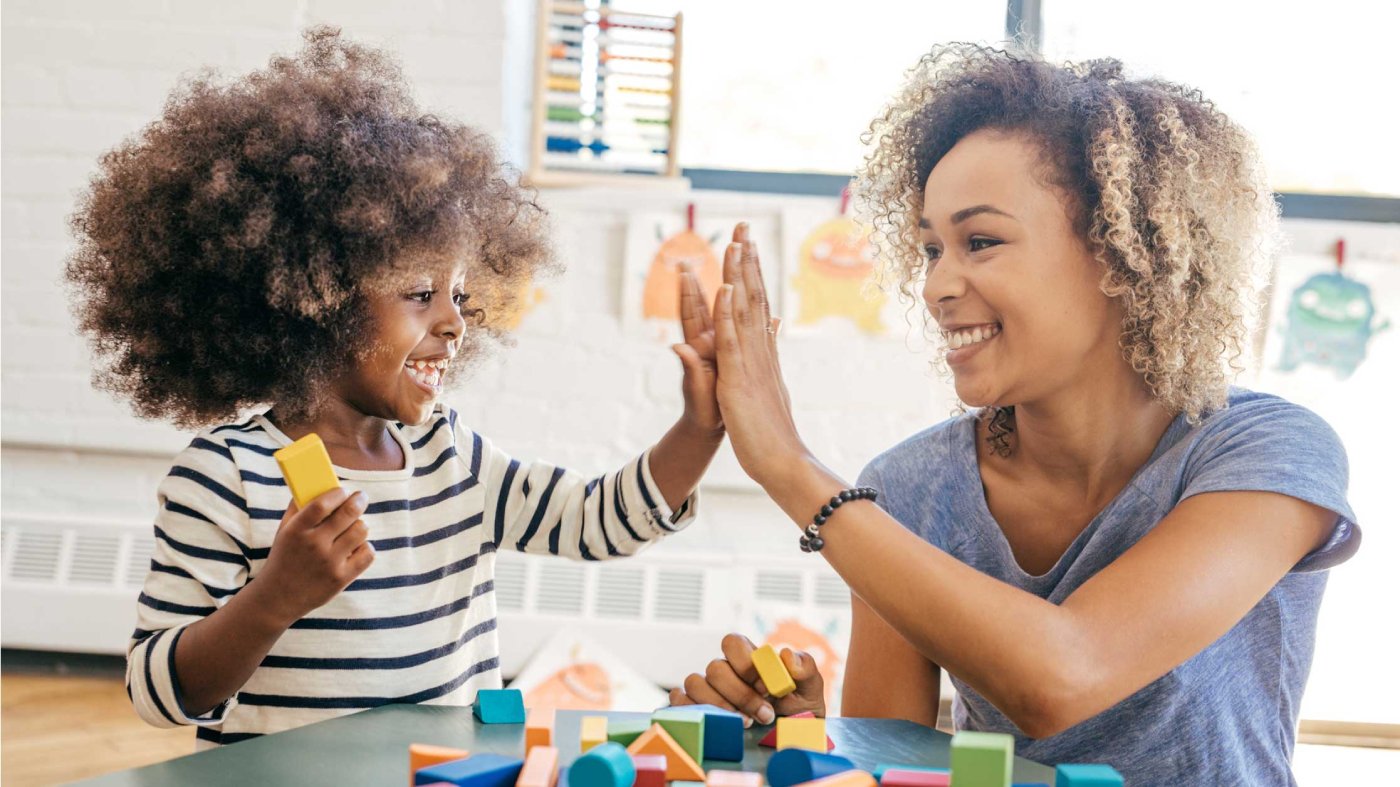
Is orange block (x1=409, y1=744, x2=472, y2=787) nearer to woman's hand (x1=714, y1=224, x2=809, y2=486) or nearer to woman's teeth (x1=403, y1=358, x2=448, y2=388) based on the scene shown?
woman's hand (x1=714, y1=224, x2=809, y2=486)

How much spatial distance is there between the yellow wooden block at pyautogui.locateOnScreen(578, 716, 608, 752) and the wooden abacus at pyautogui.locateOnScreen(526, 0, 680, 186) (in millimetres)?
1831

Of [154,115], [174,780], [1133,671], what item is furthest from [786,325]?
[174,780]

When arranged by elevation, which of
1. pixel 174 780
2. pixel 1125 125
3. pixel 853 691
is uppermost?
pixel 1125 125

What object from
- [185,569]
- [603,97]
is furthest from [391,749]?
[603,97]

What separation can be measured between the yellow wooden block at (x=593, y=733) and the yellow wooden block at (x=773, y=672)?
0.19 metres

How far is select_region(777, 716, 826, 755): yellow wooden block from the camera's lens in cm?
79

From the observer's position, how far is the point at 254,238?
1085mm

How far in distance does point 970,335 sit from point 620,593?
4.68 ft

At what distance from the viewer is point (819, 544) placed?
3.04 ft

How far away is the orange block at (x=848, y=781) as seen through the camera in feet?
2.15

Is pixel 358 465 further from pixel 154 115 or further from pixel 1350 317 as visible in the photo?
pixel 1350 317

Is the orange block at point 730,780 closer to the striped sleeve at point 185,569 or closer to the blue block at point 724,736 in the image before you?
the blue block at point 724,736

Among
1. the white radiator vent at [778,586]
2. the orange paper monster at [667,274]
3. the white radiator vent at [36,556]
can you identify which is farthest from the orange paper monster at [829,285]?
the white radiator vent at [36,556]

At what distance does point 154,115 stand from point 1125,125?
1.98 m
